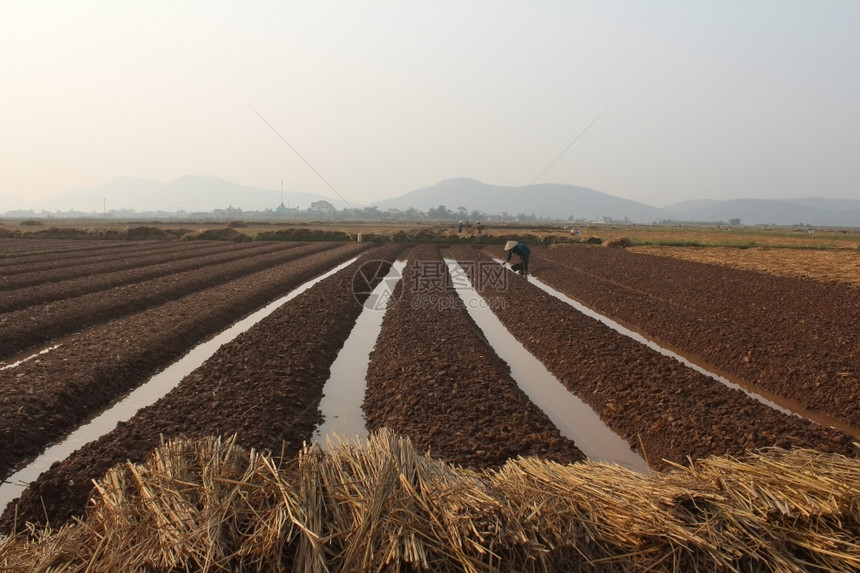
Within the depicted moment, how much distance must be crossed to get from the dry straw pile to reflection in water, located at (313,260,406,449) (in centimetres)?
60

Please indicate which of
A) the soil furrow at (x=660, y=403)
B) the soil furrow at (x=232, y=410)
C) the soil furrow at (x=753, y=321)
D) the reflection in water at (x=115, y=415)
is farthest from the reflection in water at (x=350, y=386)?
the soil furrow at (x=753, y=321)

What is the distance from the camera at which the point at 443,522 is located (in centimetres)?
294

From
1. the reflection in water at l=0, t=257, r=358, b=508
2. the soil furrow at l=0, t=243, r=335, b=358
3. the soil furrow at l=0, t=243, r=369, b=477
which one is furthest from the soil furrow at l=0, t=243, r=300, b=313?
the reflection in water at l=0, t=257, r=358, b=508

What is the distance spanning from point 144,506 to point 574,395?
5.88 meters

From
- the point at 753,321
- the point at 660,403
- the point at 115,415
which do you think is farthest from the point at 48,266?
the point at 753,321

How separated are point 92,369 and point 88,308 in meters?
5.29

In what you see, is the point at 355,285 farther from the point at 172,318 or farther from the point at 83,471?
the point at 83,471

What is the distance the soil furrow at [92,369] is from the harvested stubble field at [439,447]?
4cm

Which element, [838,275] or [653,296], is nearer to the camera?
[653,296]

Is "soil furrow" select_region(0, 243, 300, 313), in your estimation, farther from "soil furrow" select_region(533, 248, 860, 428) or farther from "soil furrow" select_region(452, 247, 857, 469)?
"soil furrow" select_region(533, 248, 860, 428)

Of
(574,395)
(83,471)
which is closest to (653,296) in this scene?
(574,395)

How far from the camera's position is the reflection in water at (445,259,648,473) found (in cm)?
575

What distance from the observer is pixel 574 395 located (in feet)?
25.2

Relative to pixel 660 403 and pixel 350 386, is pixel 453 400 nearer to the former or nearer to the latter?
pixel 350 386
